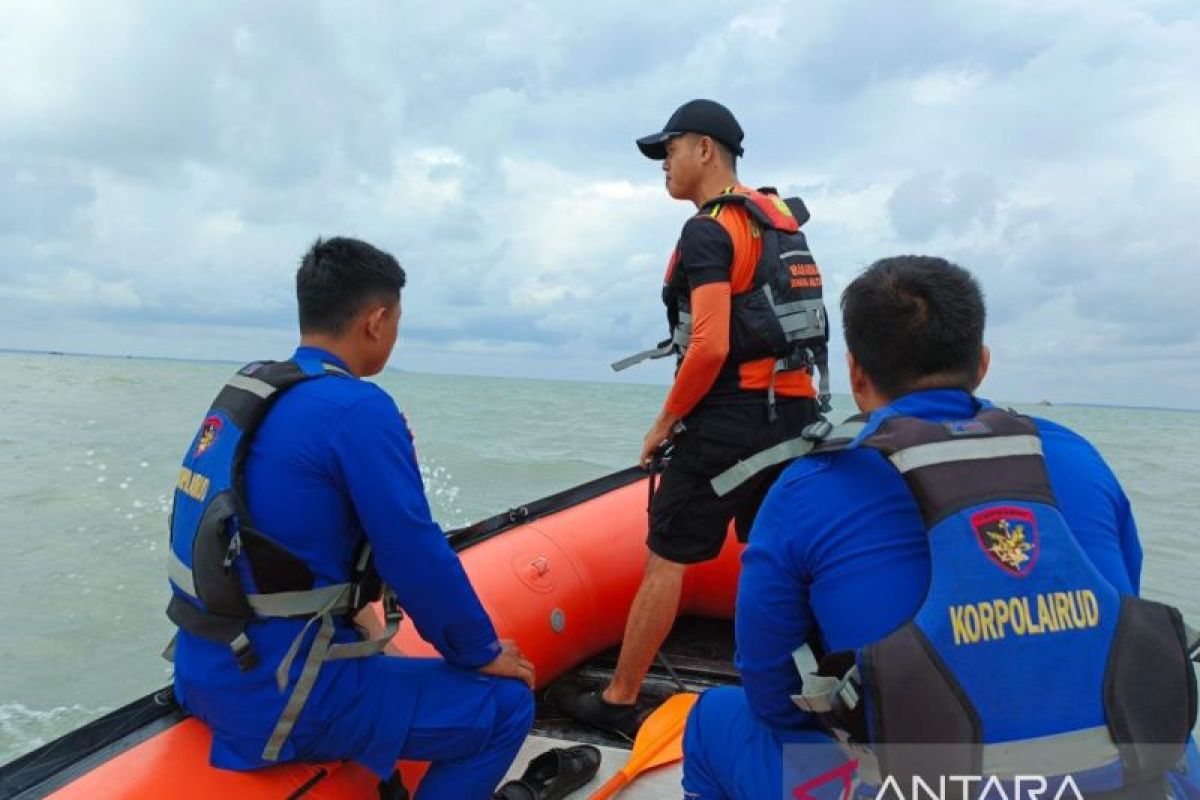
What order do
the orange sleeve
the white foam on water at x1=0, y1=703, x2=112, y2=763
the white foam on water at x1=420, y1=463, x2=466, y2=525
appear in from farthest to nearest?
the white foam on water at x1=420, y1=463, x2=466, y2=525 < the white foam on water at x1=0, y1=703, x2=112, y2=763 < the orange sleeve

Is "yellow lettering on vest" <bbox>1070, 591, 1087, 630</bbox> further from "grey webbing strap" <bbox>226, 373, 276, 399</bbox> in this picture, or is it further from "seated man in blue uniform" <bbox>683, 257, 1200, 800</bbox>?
"grey webbing strap" <bbox>226, 373, 276, 399</bbox>

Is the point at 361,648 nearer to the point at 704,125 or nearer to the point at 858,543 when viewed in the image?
the point at 858,543

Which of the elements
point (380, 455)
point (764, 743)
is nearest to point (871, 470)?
point (764, 743)

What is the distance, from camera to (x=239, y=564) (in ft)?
5.22

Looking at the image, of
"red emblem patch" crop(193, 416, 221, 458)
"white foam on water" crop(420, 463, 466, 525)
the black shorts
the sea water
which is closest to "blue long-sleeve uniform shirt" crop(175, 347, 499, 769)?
"red emblem patch" crop(193, 416, 221, 458)

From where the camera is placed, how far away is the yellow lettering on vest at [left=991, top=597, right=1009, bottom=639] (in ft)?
3.50

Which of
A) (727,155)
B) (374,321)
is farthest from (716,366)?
(374,321)

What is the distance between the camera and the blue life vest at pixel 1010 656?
1.06 meters

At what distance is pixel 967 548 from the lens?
3.53 feet

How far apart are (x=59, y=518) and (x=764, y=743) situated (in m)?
8.48

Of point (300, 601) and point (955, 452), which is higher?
point (955, 452)

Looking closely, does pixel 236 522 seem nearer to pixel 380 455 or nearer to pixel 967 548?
pixel 380 455

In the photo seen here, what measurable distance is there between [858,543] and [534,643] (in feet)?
5.63

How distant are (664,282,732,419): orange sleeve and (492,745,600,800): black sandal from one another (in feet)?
3.32
